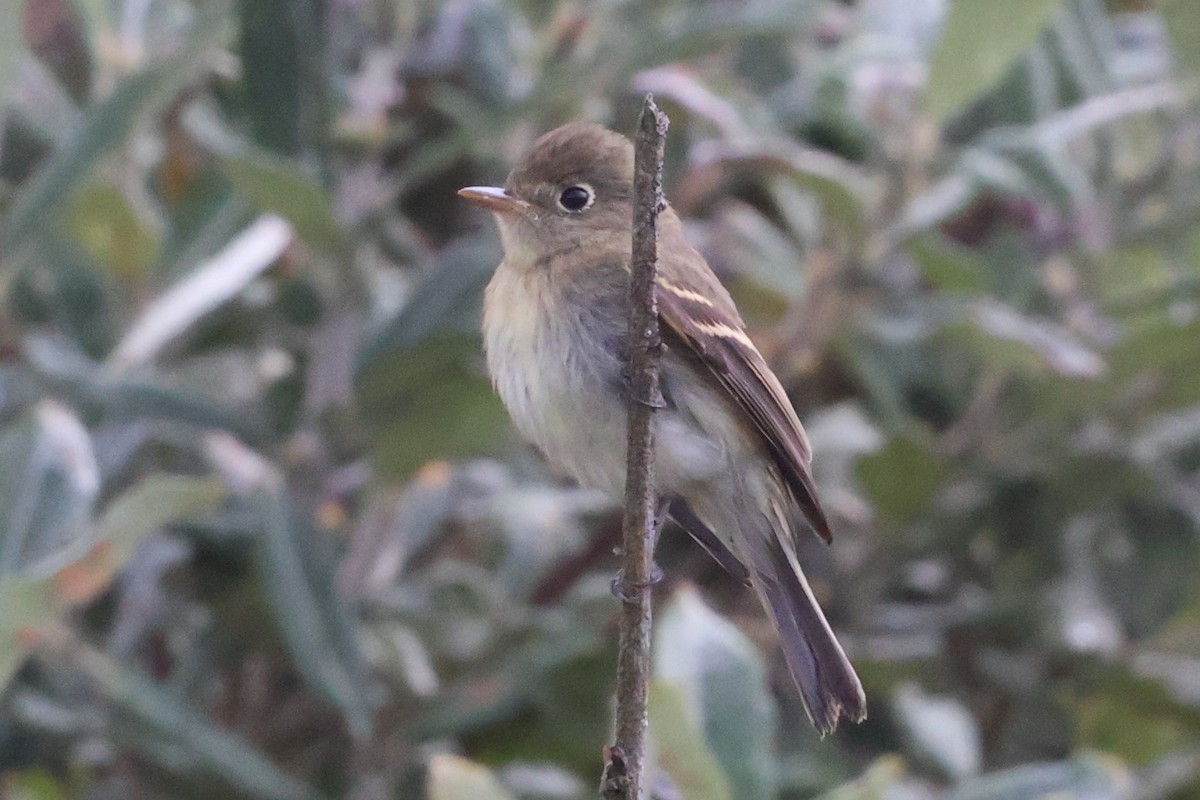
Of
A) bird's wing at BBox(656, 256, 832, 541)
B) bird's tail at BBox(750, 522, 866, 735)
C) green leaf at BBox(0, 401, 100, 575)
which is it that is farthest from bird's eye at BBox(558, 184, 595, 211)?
green leaf at BBox(0, 401, 100, 575)

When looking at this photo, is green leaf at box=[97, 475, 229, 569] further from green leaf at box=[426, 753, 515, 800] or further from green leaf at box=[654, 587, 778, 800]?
green leaf at box=[654, 587, 778, 800]

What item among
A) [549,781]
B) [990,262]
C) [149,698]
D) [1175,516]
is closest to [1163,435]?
[1175,516]

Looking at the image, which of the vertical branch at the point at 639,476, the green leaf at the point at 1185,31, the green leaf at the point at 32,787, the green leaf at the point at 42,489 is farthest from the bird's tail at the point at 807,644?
the green leaf at the point at 1185,31

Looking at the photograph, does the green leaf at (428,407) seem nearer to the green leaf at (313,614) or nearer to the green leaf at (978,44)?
the green leaf at (313,614)

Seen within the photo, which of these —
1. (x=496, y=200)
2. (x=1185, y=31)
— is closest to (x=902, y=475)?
(x=1185, y=31)

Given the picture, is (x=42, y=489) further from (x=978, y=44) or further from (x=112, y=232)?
(x=978, y=44)

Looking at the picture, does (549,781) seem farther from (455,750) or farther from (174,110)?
(174,110)
